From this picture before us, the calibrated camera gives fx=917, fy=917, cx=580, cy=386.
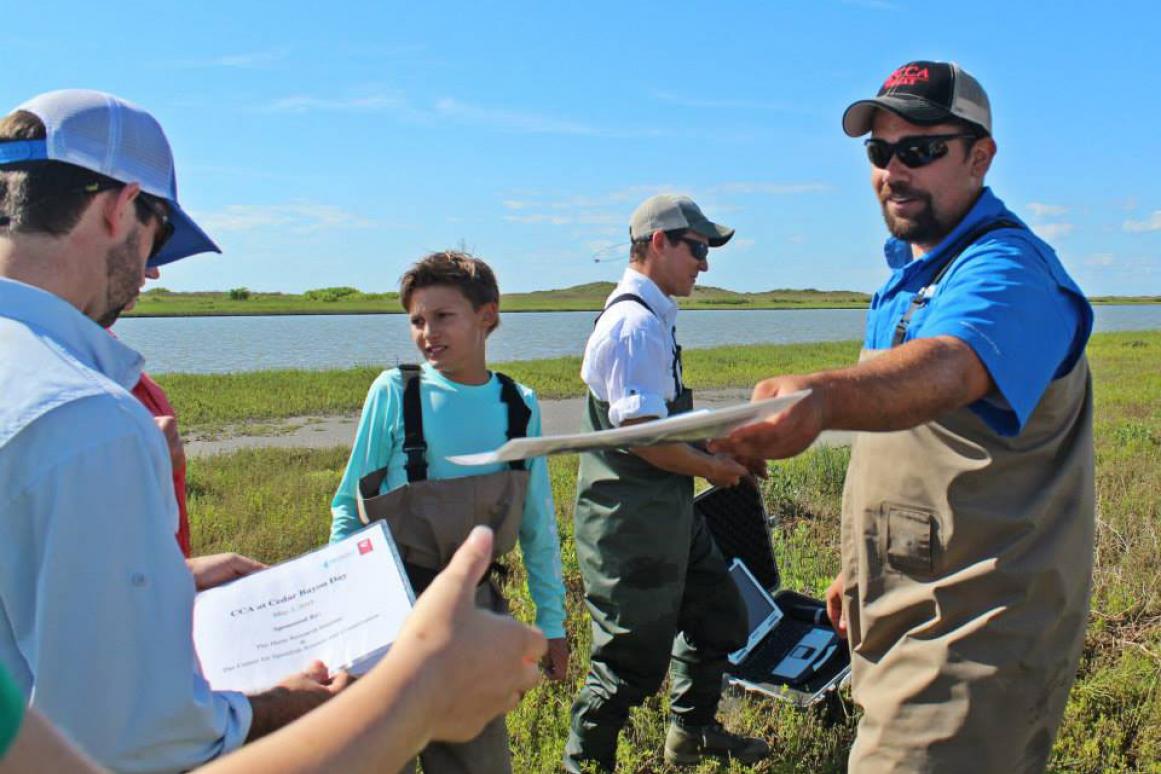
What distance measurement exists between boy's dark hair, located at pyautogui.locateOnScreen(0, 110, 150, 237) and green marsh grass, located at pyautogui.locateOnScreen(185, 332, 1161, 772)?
2878 mm

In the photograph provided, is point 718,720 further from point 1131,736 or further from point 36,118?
point 36,118

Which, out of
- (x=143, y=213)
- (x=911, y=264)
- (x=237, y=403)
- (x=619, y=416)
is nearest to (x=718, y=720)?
(x=619, y=416)

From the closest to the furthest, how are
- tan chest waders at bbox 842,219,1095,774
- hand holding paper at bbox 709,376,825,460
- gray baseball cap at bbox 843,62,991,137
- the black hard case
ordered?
hand holding paper at bbox 709,376,825,460, tan chest waders at bbox 842,219,1095,774, gray baseball cap at bbox 843,62,991,137, the black hard case

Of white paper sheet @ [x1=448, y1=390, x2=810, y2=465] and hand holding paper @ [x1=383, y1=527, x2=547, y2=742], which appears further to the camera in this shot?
white paper sheet @ [x1=448, y1=390, x2=810, y2=465]

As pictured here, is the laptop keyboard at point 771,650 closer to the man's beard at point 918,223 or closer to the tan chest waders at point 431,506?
the tan chest waders at point 431,506

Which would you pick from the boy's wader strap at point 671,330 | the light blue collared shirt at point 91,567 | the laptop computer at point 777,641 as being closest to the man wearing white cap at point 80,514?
the light blue collared shirt at point 91,567

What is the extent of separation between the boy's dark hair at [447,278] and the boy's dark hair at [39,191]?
156cm

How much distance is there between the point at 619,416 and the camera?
361 centimetres

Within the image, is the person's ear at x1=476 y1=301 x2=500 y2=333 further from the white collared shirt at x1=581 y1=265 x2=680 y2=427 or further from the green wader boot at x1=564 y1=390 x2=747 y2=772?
the green wader boot at x1=564 y1=390 x2=747 y2=772

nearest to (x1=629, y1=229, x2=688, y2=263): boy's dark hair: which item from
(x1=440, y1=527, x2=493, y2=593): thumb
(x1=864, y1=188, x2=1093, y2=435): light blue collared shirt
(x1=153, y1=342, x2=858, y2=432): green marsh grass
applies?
(x1=864, y1=188, x2=1093, y2=435): light blue collared shirt

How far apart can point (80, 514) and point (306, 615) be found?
0.67 metres

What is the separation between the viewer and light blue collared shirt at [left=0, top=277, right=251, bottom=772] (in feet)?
4.35

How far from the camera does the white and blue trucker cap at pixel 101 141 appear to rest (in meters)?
1.63

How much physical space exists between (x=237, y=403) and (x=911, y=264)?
645 inches
